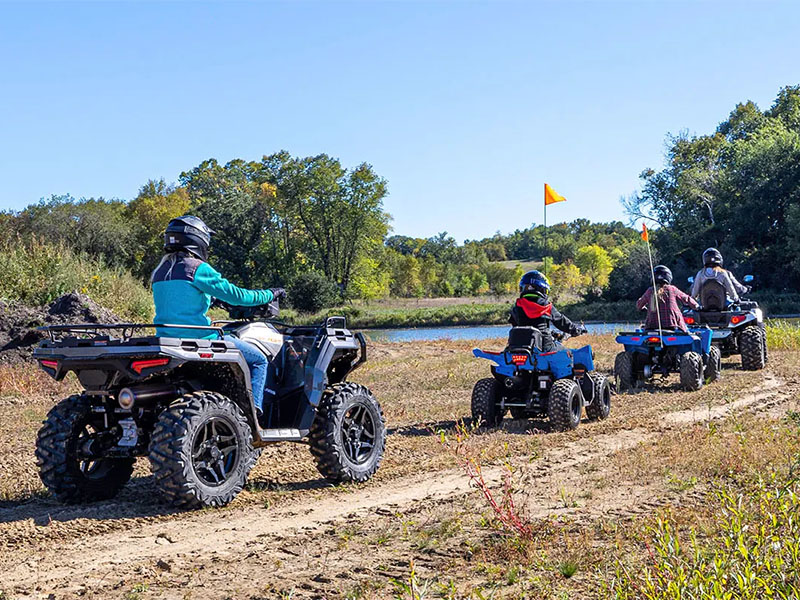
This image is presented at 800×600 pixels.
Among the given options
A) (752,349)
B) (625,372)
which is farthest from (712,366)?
(752,349)

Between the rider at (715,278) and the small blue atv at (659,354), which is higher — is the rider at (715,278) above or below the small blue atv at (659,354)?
above

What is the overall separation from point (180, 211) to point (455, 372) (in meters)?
59.0

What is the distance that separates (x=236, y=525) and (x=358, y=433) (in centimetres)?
167

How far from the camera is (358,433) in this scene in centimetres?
701

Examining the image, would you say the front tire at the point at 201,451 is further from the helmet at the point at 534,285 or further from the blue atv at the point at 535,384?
the helmet at the point at 534,285

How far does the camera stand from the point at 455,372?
1658cm

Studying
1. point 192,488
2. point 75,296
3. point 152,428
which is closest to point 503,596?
point 192,488

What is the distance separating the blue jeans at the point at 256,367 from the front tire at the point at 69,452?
115 centimetres

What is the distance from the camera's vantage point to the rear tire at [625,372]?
13328 mm

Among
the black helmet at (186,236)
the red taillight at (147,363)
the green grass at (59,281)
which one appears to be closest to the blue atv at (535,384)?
the black helmet at (186,236)

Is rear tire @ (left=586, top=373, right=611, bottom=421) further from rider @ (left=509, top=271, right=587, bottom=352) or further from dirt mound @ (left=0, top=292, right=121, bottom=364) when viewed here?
dirt mound @ (left=0, top=292, right=121, bottom=364)

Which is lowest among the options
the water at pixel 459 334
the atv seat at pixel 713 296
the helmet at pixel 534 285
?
the water at pixel 459 334

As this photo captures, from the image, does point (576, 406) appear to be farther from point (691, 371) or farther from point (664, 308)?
point (664, 308)

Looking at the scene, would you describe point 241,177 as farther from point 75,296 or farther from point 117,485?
point 117,485
